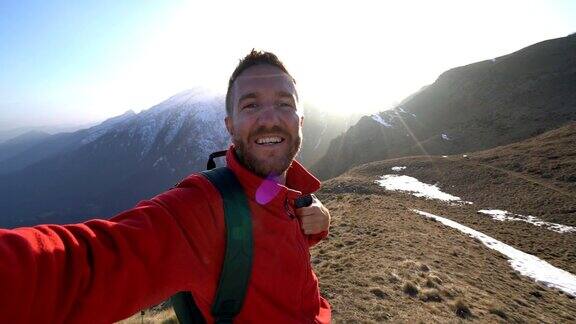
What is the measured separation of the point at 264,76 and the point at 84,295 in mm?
2045

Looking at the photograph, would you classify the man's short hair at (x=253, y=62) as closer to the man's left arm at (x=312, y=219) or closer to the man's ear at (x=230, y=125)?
the man's ear at (x=230, y=125)

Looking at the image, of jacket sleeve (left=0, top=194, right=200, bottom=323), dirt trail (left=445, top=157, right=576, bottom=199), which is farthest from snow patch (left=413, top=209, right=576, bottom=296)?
jacket sleeve (left=0, top=194, right=200, bottom=323)

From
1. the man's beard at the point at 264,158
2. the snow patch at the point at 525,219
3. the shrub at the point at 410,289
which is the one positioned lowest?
the snow patch at the point at 525,219

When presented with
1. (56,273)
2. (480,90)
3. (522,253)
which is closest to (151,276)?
(56,273)

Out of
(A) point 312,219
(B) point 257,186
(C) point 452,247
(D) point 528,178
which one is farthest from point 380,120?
(B) point 257,186

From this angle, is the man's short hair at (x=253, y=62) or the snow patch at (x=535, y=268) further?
the snow patch at (x=535, y=268)

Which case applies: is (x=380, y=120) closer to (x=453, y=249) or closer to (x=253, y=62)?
(x=453, y=249)

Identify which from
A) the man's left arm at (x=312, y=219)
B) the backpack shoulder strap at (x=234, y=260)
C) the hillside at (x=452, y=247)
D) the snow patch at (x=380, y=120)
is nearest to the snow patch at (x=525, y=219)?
the hillside at (x=452, y=247)

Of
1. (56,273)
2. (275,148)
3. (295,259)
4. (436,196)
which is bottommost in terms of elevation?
(436,196)

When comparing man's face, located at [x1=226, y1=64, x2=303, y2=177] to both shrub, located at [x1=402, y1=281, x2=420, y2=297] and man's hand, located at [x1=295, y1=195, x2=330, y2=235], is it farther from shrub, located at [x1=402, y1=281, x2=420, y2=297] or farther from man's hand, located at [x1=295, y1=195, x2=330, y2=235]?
shrub, located at [x1=402, y1=281, x2=420, y2=297]

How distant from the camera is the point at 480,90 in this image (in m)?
81.8

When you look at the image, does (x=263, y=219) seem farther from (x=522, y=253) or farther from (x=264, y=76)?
(x=522, y=253)

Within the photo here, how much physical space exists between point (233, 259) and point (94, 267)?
0.72 m

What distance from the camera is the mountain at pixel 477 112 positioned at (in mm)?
63438
